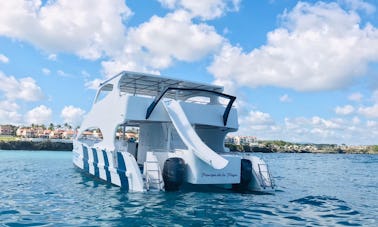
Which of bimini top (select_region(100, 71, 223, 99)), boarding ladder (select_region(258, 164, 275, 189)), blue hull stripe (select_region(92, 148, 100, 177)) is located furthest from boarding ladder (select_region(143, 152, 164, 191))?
blue hull stripe (select_region(92, 148, 100, 177))

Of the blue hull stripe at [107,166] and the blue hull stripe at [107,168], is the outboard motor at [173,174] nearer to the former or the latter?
the blue hull stripe at [107,166]

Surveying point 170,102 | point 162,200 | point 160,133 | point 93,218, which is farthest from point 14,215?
point 160,133

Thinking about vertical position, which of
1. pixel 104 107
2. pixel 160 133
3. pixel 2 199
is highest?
pixel 104 107

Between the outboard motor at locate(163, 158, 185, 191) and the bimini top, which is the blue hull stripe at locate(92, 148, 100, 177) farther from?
the outboard motor at locate(163, 158, 185, 191)

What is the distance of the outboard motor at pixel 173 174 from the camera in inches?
494

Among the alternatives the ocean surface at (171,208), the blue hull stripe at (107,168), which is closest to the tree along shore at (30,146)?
the ocean surface at (171,208)

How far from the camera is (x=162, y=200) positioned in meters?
11.1

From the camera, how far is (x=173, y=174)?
12539 millimetres

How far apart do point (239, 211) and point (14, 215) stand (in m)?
5.98

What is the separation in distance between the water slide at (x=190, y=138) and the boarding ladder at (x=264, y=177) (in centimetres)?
253

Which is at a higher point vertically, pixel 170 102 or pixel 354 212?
pixel 170 102

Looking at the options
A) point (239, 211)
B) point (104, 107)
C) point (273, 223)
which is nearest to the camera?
point (273, 223)

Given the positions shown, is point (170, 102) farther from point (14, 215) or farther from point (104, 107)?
point (14, 215)

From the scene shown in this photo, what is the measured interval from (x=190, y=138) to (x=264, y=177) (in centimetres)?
343
